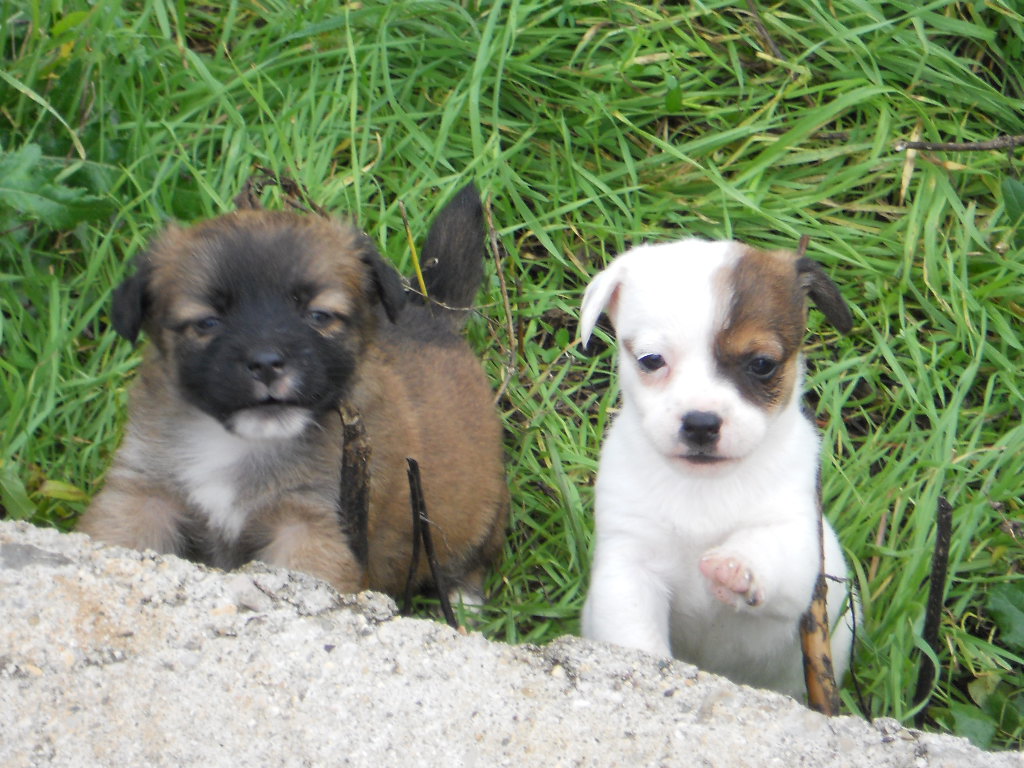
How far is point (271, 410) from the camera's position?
3611 millimetres

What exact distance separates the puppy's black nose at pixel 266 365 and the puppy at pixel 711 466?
85 centimetres

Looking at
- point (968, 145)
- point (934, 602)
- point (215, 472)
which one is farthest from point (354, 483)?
point (968, 145)

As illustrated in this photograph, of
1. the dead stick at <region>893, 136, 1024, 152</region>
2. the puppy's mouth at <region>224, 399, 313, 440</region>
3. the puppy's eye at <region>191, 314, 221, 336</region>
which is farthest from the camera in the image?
the dead stick at <region>893, 136, 1024, 152</region>

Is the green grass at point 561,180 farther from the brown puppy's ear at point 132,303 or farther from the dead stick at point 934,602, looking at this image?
the brown puppy's ear at point 132,303

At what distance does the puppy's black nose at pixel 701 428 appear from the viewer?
340 cm

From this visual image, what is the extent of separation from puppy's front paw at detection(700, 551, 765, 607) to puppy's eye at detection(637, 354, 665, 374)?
0.52 meters

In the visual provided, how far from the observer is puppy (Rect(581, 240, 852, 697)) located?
347 cm

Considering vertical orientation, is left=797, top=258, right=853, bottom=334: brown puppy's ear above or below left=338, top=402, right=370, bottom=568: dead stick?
above

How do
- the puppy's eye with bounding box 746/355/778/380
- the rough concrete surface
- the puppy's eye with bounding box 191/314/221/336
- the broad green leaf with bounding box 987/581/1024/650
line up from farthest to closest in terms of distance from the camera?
the broad green leaf with bounding box 987/581/1024/650 → the puppy's eye with bounding box 191/314/221/336 → the puppy's eye with bounding box 746/355/778/380 → the rough concrete surface

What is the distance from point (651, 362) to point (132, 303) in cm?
151

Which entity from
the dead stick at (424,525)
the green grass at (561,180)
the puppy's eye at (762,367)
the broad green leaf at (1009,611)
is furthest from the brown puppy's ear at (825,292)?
the dead stick at (424,525)

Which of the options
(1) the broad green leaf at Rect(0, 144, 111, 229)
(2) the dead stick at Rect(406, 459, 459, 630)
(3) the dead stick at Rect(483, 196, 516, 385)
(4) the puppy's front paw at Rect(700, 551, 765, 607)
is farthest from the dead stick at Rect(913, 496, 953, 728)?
(1) the broad green leaf at Rect(0, 144, 111, 229)

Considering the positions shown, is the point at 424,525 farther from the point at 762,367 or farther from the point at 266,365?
the point at 762,367

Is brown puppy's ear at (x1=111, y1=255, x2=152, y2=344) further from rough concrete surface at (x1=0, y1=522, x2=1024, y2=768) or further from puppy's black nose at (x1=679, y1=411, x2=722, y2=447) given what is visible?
puppy's black nose at (x1=679, y1=411, x2=722, y2=447)
